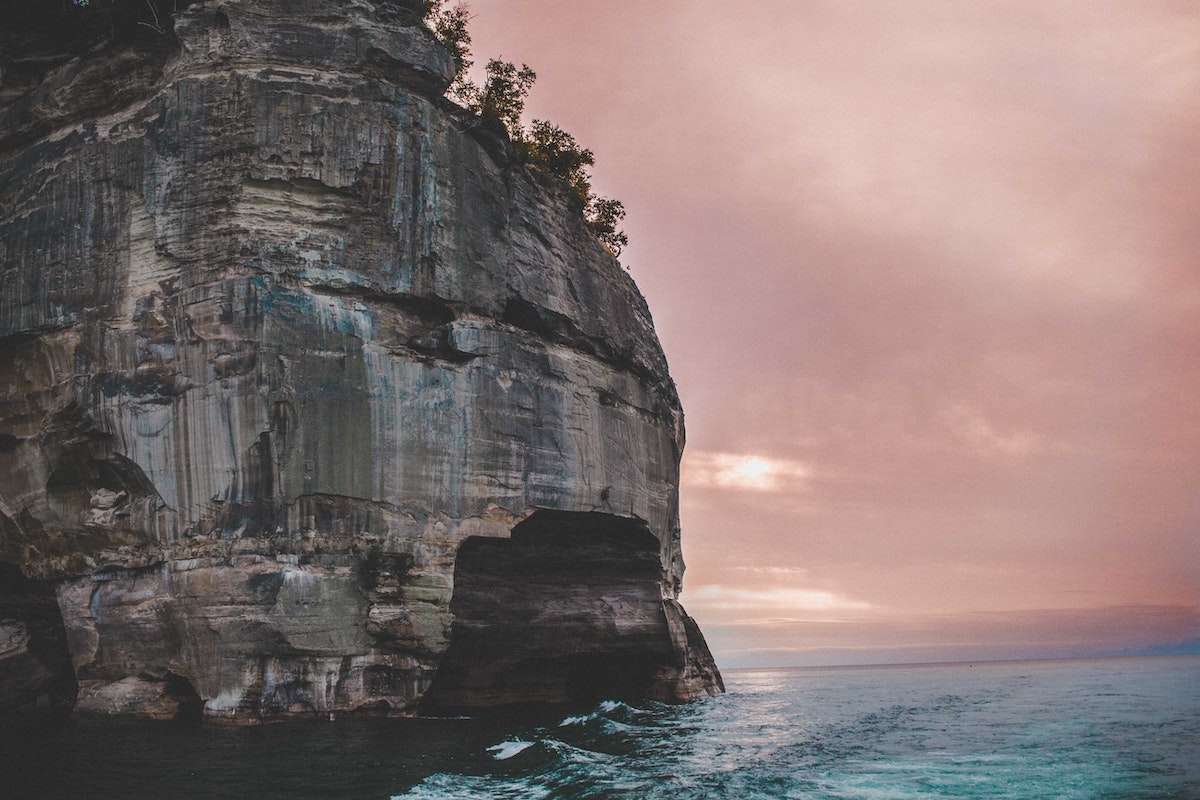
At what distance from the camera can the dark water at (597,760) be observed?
40.4 feet

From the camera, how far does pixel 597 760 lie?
50.6 ft

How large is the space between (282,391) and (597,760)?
9754 mm

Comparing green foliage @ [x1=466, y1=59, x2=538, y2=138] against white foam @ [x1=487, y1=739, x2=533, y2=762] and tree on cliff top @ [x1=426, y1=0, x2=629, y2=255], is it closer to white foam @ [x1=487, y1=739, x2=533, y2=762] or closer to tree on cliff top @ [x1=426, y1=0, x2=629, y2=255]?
tree on cliff top @ [x1=426, y1=0, x2=629, y2=255]

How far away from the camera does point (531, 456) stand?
20.7 m

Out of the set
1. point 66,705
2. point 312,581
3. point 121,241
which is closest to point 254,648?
point 312,581

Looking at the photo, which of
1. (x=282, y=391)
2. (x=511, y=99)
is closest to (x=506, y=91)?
(x=511, y=99)

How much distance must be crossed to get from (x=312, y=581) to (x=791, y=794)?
32.8 feet

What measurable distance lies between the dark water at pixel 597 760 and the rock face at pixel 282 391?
1953 millimetres

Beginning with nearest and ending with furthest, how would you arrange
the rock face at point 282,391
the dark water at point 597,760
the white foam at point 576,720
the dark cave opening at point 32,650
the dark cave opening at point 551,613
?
the dark water at point 597,760, the rock face at point 282,391, the white foam at point 576,720, the dark cave opening at point 32,650, the dark cave opening at point 551,613

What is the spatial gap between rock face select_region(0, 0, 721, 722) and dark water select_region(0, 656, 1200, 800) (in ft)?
6.41

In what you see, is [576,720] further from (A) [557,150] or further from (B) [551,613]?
(A) [557,150]

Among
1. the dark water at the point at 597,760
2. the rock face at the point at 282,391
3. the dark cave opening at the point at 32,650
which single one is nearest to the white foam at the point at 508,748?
the dark water at the point at 597,760

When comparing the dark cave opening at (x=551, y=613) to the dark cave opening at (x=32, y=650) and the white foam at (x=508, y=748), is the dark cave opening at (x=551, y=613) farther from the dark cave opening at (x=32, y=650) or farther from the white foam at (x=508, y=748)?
the dark cave opening at (x=32, y=650)

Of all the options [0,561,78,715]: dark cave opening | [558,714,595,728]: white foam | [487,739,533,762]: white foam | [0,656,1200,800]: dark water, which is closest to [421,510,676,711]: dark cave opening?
[558,714,595,728]: white foam
